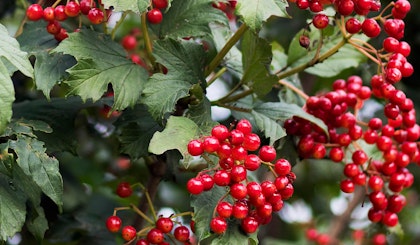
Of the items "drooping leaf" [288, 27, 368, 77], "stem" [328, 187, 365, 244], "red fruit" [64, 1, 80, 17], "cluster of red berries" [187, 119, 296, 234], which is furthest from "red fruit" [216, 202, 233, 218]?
"stem" [328, 187, 365, 244]

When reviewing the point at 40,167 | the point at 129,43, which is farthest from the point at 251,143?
the point at 129,43

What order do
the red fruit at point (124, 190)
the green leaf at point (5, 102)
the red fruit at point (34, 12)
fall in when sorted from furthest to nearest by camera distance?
1. the red fruit at point (124, 190)
2. the red fruit at point (34, 12)
3. the green leaf at point (5, 102)

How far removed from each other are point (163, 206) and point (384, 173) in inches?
34.0

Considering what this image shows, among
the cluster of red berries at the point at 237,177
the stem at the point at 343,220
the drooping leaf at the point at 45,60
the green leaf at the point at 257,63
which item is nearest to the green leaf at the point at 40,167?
the drooping leaf at the point at 45,60

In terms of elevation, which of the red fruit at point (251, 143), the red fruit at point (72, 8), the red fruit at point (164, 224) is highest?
the red fruit at point (72, 8)

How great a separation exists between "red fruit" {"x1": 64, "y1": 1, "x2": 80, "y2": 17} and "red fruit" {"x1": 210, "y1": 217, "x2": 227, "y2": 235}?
46 cm

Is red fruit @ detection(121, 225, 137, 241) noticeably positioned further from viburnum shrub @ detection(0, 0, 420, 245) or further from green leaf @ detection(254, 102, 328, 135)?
green leaf @ detection(254, 102, 328, 135)

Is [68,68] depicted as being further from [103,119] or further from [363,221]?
[363,221]

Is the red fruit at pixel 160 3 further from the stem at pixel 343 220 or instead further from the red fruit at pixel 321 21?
the stem at pixel 343 220

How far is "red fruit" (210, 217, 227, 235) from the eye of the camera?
1120 millimetres

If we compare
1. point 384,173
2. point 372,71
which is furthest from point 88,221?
point 372,71

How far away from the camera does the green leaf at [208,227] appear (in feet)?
3.76

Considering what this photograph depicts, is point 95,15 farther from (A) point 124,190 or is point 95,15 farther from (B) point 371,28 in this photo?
(B) point 371,28

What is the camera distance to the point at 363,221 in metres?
2.82
